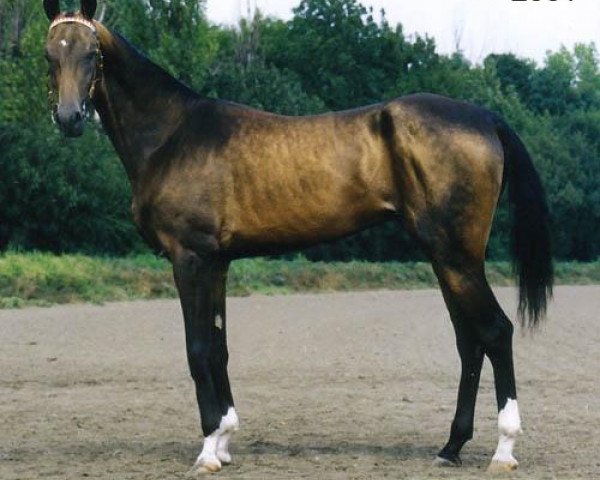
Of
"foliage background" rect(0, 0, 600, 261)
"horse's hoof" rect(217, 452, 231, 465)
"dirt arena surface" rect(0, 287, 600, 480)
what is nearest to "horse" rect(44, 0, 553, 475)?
"horse's hoof" rect(217, 452, 231, 465)

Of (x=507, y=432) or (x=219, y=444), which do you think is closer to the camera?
(x=507, y=432)

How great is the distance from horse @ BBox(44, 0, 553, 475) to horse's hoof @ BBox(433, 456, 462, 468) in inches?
0.4

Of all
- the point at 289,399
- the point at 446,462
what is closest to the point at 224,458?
the point at 446,462

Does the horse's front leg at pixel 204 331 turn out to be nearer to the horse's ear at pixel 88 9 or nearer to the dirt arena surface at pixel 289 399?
the dirt arena surface at pixel 289 399

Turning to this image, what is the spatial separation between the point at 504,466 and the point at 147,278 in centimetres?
2205

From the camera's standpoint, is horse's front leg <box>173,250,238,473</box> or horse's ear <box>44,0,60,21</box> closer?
horse's front leg <box>173,250,238,473</box>

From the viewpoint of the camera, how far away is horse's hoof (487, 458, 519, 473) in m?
7.63

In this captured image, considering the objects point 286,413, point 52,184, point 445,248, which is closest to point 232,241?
point 445,248

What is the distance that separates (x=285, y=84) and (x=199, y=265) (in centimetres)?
4608

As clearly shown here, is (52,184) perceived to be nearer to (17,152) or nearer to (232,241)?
(17,152)

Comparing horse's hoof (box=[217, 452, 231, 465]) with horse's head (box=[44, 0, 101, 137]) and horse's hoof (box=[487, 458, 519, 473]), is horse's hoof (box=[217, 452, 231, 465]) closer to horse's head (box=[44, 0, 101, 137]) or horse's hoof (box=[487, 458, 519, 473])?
horse's hoof (box=[487, 458, 519, 473])

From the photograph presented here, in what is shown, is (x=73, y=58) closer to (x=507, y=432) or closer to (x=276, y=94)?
(x=507, y=432)

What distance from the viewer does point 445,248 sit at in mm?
7824

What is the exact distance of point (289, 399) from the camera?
1158cm
